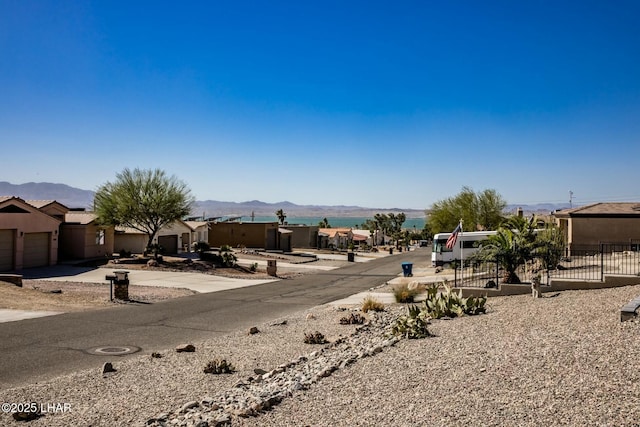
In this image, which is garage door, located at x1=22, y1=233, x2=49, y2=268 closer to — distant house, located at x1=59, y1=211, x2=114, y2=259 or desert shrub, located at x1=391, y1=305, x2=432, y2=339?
distant house, located at x1=59, y1=211, x2=114, y2=259

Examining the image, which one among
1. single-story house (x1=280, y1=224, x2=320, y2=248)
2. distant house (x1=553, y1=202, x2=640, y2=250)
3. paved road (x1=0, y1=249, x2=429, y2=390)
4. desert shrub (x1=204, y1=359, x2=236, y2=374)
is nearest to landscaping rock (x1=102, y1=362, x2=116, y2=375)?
paved road (x1=0, y1=249, x2=429, y2=390)

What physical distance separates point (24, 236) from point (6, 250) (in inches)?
67.9

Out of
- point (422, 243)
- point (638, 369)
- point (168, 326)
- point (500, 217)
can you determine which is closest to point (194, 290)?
point (168, 326)

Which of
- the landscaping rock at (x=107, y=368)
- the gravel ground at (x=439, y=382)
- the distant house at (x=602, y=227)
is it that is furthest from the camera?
the distant house at (x=602, y=227)

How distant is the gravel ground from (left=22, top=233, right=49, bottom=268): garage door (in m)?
25.9

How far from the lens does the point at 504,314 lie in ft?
51.8

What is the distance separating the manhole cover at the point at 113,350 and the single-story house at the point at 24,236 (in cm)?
2293

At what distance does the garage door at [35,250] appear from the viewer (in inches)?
1384

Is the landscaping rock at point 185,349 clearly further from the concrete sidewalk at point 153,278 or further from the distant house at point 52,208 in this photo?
the distant house at point 52,208

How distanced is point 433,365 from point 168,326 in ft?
34.8

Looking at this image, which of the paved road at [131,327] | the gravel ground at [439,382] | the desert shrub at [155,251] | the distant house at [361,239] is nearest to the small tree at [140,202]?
the desert shrub at [155,251]

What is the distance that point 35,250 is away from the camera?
36.1 meters

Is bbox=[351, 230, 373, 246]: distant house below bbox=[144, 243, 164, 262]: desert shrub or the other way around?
below

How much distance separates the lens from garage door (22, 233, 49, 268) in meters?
35.2
